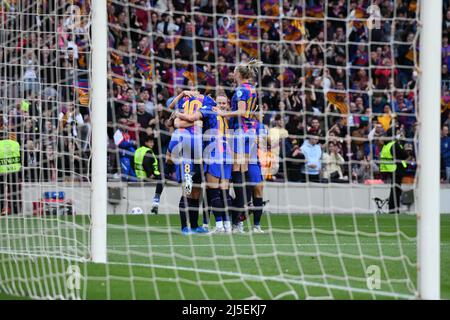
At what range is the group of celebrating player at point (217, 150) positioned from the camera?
13000 millimetres

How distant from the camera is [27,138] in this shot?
11.3m

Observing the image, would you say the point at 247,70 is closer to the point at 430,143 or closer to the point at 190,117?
the point at 190,117

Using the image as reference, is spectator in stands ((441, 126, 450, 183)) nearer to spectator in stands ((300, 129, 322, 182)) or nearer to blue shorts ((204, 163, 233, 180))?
spectator in stands ((300, 129, 322, 182))

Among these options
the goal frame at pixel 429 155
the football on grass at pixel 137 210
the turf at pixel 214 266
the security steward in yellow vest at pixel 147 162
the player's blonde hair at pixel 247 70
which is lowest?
the football on grass at pixel 137 210

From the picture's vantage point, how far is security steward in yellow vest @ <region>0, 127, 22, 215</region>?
1141 centimetres

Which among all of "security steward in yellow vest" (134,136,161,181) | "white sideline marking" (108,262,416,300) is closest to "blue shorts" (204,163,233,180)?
"white sideline marking" (108,262,416,300)

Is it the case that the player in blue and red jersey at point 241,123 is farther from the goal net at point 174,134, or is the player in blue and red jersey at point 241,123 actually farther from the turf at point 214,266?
the turf at point 214,266

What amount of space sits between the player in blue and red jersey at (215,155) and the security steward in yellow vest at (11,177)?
2.26m

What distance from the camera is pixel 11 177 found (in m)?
12.4

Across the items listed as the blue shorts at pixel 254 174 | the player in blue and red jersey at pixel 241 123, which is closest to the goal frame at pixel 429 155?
the player in blue and red jersey at pixel 241 123

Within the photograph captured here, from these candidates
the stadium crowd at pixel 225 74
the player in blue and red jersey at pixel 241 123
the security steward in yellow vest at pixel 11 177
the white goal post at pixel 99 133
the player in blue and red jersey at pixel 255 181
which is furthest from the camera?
the player in blue and red jersey at pixel 255 181

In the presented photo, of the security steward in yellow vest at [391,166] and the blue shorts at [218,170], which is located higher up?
the blue shorts at [218,170]
